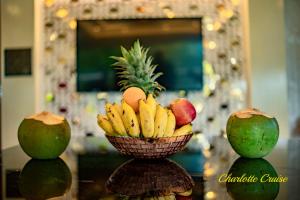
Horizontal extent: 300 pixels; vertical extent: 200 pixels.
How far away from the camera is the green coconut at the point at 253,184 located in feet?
1.89

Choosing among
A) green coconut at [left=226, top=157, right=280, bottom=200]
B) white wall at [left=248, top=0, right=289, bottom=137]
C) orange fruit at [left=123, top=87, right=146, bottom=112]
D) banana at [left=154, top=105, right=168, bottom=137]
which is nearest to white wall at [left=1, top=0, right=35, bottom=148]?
white wall at [left=248, top=0, right=289, bottom=137]

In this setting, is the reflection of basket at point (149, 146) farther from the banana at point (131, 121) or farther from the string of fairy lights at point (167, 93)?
the string of fairy lights at point (167, 93)

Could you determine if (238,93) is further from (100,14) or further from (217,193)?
(217,193)

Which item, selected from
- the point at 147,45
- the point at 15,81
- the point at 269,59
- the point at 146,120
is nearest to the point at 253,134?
the point at 146,120

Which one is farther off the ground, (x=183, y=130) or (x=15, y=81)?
(x=15, y=81)

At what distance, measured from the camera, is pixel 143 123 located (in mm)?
869

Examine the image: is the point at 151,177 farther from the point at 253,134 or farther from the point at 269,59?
the point at 269,59

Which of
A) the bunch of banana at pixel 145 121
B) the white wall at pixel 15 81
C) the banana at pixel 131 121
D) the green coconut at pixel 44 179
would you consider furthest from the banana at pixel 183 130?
the white wall at pixel 15 81

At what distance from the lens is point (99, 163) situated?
3.04ft

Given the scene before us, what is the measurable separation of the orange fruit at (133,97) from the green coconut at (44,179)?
261mm

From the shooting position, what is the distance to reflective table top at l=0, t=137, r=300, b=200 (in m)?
0.59

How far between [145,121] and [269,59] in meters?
2.64

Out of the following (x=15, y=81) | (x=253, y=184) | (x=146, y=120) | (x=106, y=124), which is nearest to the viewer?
(x=253, y=184)

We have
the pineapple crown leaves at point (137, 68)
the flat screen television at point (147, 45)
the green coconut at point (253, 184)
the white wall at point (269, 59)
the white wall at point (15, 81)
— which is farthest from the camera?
the flat screen television at point (147, 45)
